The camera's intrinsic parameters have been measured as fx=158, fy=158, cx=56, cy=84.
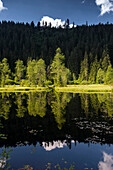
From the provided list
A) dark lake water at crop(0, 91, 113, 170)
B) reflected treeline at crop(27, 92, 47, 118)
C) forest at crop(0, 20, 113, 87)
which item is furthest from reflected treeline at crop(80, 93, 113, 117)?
forest at crop(0, 20, 113, 87)

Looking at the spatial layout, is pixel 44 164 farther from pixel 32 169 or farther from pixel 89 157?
pixel 89 157

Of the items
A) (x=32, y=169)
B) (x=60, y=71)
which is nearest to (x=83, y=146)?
(x=32, y=169)

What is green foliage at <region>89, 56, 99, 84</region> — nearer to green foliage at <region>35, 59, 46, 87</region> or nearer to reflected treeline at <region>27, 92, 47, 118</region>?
green foliage at <region>35, 59, 46, 87</region>

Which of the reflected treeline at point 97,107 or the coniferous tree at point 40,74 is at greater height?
the coniferous tree at point 40,74

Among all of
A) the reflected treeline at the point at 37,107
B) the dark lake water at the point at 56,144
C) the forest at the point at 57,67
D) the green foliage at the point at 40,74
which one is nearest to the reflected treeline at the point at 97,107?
the dark lake water at the point at 56,144

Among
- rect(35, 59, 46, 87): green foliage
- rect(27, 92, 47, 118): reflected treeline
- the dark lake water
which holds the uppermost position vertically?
rect(35, 59, 46, 87): green foliage

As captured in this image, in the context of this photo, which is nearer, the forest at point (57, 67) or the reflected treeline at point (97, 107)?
the reflected treeline at point (97, 107)

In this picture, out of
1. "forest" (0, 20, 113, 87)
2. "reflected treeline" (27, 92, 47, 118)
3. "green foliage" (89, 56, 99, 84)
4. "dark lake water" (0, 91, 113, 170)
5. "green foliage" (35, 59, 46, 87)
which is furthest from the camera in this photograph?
"green foliage" (89, 56, 99, 84)

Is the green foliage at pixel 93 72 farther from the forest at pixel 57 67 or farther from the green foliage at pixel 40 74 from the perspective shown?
the green foliage at pixel 40 74

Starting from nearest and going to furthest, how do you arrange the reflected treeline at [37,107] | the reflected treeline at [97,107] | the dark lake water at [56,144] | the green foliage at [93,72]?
the dark lake water at [56,144] < the reflected treeline at [37,107] < the reflected treeline at [97,107] < the green foliage at [93,72]

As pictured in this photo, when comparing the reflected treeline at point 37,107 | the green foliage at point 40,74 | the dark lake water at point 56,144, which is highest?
the green foliage at point 40,74

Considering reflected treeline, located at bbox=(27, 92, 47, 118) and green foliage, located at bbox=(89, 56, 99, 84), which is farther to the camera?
green foliage, located at bbox=(89, 56, 99, 84)

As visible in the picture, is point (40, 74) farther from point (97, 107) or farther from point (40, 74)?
point (97, 107)

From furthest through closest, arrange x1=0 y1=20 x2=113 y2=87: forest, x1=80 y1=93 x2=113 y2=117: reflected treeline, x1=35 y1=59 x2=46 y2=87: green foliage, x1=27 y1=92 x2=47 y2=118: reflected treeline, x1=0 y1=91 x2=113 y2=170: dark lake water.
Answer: x1=0 y1=20 x2=113 y2=87: forest → x1=35 y1=59 x2=46 y2=87: green foliage → x1=80 y1=93 x2=113 y2=117: reflected treeline → x1=27 y1=92 x2=47 y2=118: reflected treeline → x1=0 y1=91 x2=113 y2=170: dark lake water
